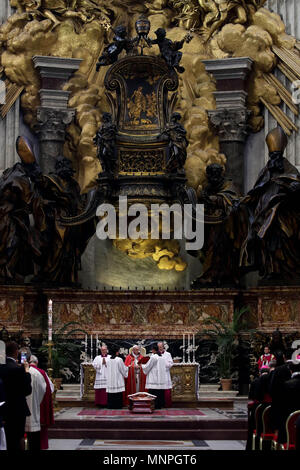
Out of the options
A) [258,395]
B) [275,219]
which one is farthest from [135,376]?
[258,395]

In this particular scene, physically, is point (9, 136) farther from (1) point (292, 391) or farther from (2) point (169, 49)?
(1) point (292, 391)

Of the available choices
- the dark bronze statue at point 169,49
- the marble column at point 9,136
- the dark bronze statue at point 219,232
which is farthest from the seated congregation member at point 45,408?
the marble column at point 9,136

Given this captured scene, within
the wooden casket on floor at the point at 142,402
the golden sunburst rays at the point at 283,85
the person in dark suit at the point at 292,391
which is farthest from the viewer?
the golden sunburst rays at the point at 283,85

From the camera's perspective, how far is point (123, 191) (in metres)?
23.4

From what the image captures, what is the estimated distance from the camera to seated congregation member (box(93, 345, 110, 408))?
19.6 m

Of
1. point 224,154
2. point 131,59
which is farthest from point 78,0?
point 224,154

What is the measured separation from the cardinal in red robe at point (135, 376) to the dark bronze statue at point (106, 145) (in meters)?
5.06

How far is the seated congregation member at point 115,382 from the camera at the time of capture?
63.4ft

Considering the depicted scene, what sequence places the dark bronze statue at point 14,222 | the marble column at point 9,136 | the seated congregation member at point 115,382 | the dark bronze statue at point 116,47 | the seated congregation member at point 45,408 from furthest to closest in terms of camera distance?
the marble column at point 9,136 < the dark bronze statue at point 116,47 < the dark bronze statue at point 14,222 < the seated congregation member at point 115,382 < the seated congregation member at point 45,408

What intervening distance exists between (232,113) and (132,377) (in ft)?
26.1

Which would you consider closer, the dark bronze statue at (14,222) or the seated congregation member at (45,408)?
the seated congregation member at (45,408)

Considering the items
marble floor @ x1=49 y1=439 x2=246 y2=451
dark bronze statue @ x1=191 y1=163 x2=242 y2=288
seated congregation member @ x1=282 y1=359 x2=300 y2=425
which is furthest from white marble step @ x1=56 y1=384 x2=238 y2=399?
seated congregation member @ x1=282 y1=359 x2=300 y2=425

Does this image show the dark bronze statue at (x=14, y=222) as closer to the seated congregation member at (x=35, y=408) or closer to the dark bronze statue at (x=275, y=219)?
the dark bronze statue at (x=275, y=219)

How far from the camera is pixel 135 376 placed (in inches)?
789
